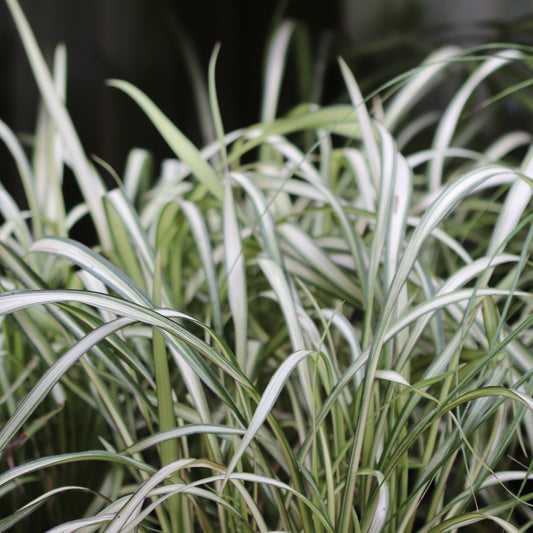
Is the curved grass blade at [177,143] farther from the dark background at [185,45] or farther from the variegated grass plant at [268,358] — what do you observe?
the dark background at [185,45]

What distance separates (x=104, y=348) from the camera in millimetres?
365

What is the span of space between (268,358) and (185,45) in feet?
2.05

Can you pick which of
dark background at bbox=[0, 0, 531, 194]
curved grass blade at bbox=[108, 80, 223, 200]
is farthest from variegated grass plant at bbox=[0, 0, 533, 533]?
dark background at bbox=[0, 0, 531, 194]

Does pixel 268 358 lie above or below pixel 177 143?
below

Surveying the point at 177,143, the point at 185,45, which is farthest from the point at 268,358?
the point at 185,45

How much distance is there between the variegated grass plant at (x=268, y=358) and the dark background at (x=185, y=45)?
9.6 inches

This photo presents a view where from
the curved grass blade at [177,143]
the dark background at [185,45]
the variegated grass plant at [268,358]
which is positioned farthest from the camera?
the dark background at [185,45]

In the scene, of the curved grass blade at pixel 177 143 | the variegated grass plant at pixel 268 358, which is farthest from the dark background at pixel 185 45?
the curved grass blade at pixel 177 143

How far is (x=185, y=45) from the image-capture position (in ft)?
2.93

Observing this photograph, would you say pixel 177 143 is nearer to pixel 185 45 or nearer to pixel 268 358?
pixel 268 358

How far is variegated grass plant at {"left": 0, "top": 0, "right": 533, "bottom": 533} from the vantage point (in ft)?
0.99

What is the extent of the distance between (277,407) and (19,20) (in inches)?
16.3

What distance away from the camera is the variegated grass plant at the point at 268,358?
302mm

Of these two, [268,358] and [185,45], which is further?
[185,45]
